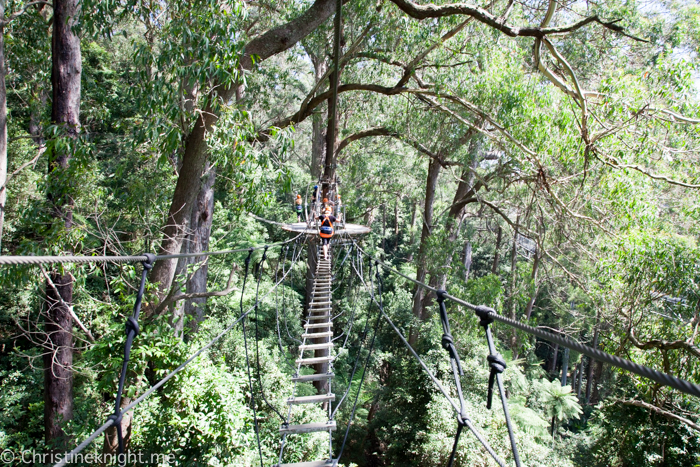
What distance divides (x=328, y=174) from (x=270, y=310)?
8172 millimetres

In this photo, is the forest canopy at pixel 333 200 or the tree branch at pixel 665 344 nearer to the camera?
the forest canopy at pixel 333 200

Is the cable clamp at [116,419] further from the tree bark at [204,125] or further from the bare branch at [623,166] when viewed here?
the bare branch at [623,166]

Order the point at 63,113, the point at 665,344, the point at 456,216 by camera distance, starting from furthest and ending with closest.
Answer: the point at 456,216
the point at 665,344
the point at 63,113

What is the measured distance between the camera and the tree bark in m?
3.74

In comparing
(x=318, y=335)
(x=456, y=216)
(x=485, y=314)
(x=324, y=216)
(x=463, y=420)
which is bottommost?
(x=318, y=335)

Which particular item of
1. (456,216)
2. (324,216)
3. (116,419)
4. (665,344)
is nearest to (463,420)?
(116,419)

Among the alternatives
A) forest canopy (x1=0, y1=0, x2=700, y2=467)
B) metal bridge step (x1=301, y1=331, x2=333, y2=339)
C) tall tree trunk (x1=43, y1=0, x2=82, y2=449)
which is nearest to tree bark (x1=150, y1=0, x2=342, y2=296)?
forest canopy (x1=0, y1=0, x2=700, y2=467)

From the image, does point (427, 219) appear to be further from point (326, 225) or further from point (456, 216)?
point (326, 225)

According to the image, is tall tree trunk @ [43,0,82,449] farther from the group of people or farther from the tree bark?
the group of people

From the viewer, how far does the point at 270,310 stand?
1271 centimetres

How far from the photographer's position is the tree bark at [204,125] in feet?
12.3

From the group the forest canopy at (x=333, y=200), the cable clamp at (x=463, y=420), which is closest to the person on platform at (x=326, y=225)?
the forest canopy at (x=333, y=200)

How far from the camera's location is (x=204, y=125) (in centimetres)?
362

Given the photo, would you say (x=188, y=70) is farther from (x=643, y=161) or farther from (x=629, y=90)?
(x=643, y=161)
